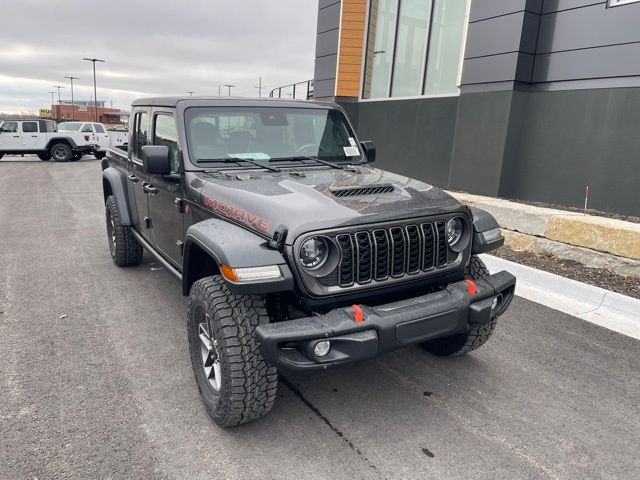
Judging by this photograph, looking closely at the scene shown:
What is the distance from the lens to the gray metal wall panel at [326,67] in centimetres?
1269

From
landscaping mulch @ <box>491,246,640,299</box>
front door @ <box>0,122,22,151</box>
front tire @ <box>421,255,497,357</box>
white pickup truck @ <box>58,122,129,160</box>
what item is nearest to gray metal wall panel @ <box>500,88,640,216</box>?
landscaping mulch @ <box>491,246,640,299</box>

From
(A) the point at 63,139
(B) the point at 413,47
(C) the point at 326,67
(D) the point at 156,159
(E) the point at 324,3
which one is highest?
(E) the point at 324,3

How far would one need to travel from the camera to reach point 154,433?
2789 mm

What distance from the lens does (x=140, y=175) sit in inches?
187

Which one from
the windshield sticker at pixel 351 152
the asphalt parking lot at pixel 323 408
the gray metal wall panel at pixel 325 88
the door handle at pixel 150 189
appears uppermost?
the gray metal wall panel at pixel 325 88

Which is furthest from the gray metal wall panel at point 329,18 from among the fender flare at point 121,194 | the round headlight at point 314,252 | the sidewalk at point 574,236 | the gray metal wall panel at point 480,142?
the round headlight at point 314,252

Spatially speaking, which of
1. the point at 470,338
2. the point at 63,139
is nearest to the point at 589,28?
the point at 470,338

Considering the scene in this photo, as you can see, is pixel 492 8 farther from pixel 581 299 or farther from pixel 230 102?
pixel 230 102

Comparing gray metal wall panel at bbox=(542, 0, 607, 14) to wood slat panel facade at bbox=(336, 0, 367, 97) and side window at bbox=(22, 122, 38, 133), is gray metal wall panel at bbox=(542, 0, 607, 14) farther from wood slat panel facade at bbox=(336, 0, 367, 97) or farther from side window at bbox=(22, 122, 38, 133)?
side window at bbox=(22, 122, 38, 133)

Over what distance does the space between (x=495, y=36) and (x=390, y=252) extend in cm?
692

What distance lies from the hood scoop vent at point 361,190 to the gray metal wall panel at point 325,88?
33.2 feet

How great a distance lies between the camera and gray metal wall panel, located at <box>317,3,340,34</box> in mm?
12383

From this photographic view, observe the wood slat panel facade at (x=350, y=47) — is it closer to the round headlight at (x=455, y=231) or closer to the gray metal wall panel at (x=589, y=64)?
the gray metal wall panel at (x=589, y=64)

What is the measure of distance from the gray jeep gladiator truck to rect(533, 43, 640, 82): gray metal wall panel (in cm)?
505
